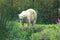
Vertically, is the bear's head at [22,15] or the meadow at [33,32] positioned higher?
the bear's head at [22,15]

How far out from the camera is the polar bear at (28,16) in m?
4.22

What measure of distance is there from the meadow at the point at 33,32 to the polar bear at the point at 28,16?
71 mm

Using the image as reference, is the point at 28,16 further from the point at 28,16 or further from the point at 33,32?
the point at 33,32

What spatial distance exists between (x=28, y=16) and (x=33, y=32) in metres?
0.24

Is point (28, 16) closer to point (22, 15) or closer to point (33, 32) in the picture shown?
point (22, 15)

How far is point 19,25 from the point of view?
14.0 feet

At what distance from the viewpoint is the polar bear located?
4.22 metres

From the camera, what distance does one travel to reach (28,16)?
4277 mm

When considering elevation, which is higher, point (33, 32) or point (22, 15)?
point (22, 15)

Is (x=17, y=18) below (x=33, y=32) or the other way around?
the other way around

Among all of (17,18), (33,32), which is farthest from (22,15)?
(33,32)

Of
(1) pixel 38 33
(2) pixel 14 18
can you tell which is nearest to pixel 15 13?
(2) pixel 14 18

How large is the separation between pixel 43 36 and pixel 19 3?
0.57m

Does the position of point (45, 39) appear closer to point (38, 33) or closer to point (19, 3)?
point (38, 33)
